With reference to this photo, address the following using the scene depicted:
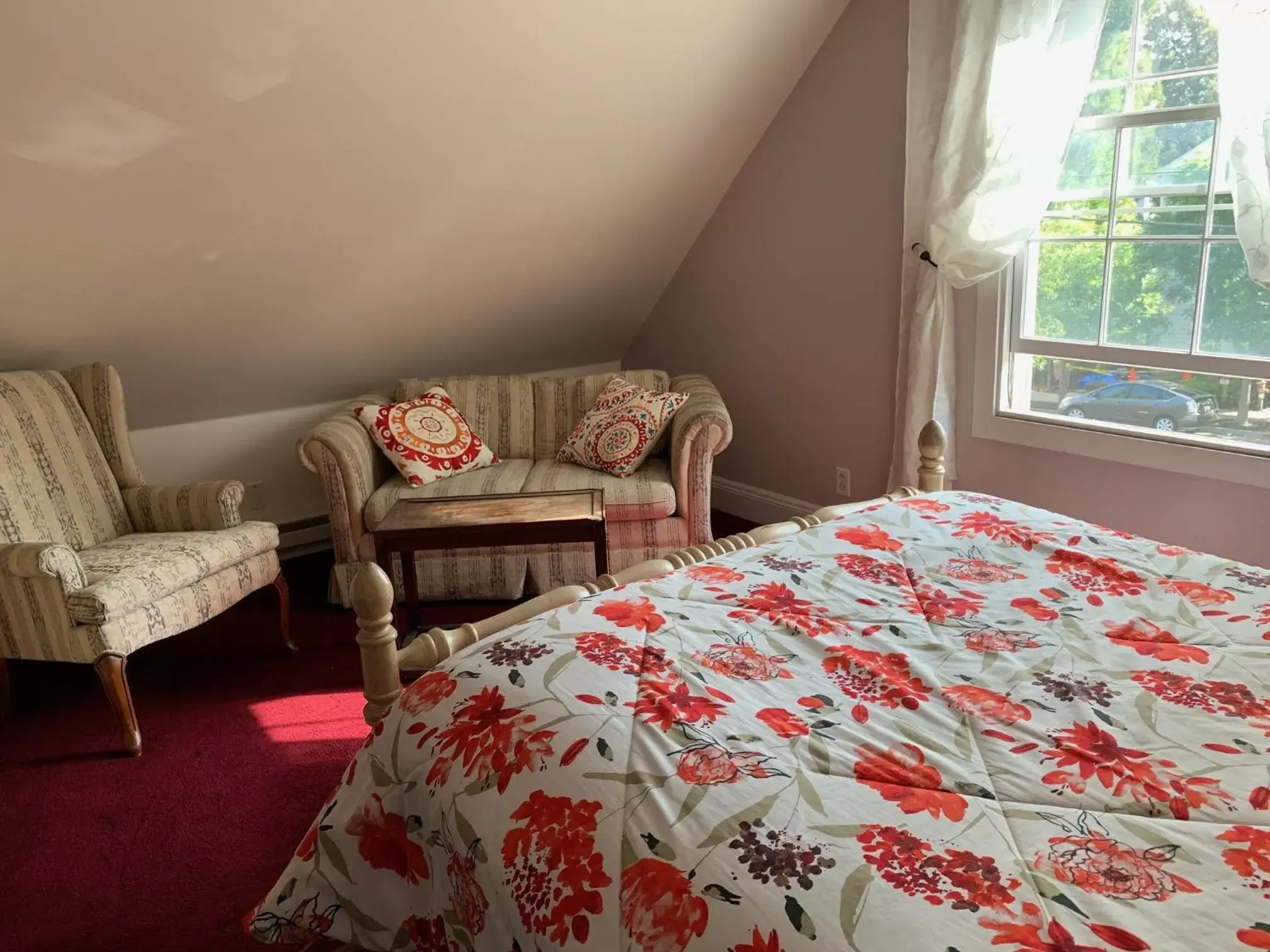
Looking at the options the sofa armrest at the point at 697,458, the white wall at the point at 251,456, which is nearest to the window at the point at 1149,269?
the sofa armrest at the point at 697,458

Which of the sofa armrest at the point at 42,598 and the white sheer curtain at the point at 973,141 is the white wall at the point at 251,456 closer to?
the sofa armrest at the point at 42,598

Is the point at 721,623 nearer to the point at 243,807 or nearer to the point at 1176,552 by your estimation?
the point at 1176,552

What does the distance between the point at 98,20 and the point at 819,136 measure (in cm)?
245

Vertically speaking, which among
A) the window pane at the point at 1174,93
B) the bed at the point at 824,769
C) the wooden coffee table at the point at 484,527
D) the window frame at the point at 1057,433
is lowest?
the wooden coffee table at the point at 484,527

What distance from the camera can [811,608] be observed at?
1.58 m

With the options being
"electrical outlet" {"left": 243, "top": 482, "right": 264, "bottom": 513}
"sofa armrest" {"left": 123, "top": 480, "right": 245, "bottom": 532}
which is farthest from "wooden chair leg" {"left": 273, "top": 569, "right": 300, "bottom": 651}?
"electrical outlet" {"left": 243, "top": 482, "right": 264, "bottom": 513}

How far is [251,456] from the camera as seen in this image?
389 centimetres

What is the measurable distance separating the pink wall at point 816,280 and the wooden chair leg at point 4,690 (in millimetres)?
2935

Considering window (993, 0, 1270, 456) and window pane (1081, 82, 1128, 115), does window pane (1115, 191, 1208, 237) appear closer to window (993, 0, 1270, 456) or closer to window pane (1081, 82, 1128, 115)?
window (993, 0, 1270, 456)

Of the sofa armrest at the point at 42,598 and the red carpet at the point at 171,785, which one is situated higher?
the sofa armrest at the point at 42,598

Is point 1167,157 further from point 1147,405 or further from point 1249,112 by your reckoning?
point 1147,405

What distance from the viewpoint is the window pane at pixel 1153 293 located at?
2646 millimetres

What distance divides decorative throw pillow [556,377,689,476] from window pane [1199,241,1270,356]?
5.90 feet

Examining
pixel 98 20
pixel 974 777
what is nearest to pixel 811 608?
pixel 974 777
